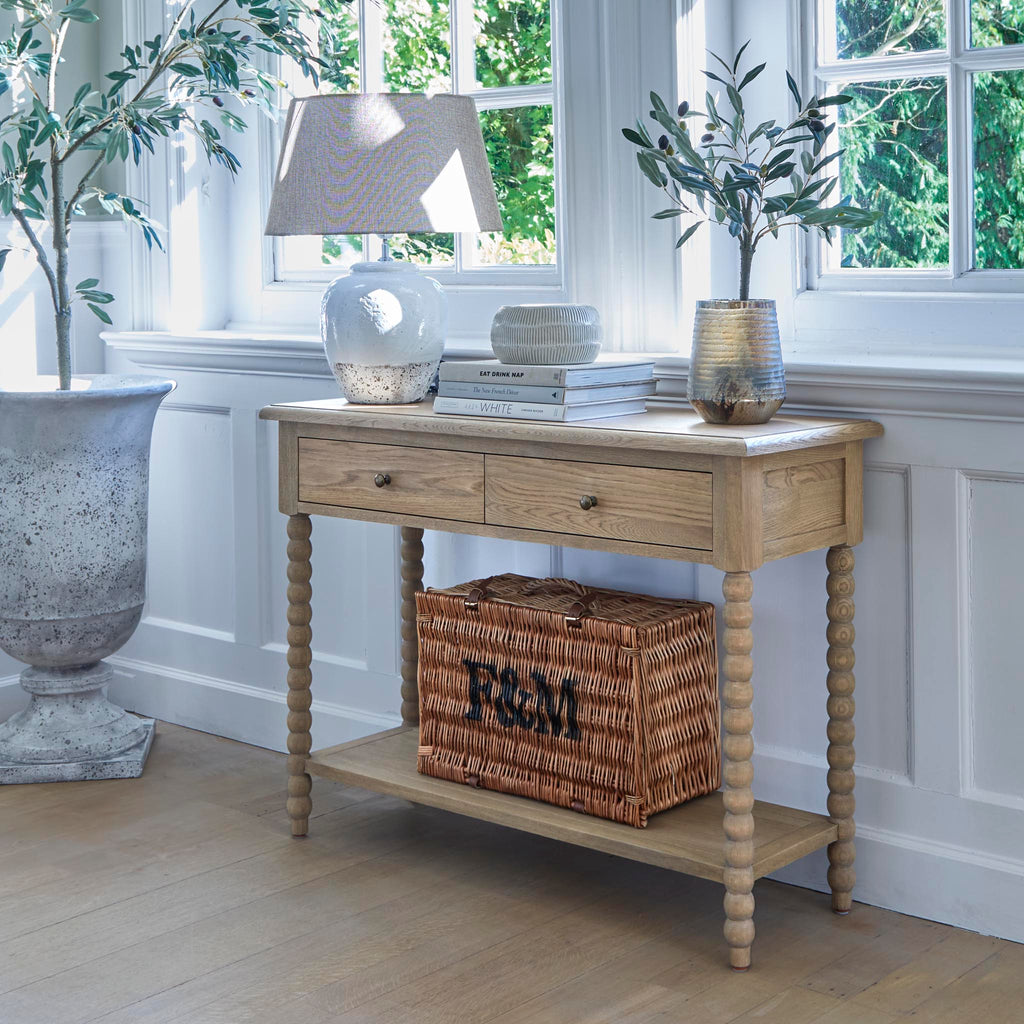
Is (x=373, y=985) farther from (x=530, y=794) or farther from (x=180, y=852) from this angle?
(x=180, y=852)

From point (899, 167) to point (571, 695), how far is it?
1063 millimetres

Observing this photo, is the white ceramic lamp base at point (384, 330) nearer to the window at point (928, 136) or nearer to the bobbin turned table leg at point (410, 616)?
the bobbin turned table leg at point (410, 616)

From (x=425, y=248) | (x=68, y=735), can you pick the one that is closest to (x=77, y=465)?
(x=68, y=735)

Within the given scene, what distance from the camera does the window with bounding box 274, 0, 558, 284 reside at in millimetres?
2928

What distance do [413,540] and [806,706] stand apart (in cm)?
87

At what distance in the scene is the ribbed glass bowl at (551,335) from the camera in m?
2.41

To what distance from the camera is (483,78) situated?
300 cm

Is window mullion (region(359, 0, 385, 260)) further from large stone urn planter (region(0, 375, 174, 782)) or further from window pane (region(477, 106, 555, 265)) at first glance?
large stone urn planter (region(0, 375, 174, 782))

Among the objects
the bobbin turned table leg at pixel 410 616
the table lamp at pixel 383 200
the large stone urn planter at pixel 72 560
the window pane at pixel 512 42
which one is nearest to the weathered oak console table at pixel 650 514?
the table lamp at pixel 383 200

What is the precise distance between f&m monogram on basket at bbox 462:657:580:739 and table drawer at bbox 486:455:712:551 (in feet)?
0.99

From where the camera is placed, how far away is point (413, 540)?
115 inches

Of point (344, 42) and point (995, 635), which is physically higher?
point (344, 42)

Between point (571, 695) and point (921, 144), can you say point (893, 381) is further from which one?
point (571, 695)

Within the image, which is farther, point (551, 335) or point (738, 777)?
point (551, 335)
